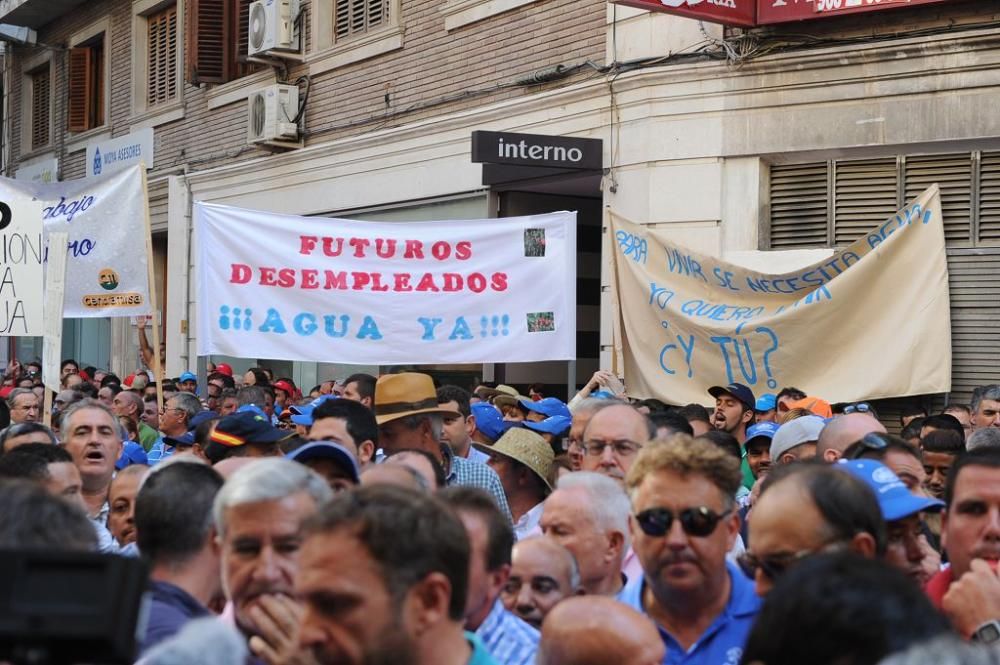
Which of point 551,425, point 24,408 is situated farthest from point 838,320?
point 24,408

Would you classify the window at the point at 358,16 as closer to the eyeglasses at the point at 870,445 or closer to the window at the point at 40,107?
the window at the point at 40,107

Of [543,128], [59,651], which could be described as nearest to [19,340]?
[543,128]

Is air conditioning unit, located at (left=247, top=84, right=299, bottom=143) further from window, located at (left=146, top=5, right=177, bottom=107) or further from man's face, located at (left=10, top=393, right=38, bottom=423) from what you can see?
man's face, located at (left=10, top=393, right=38, bottom=423)

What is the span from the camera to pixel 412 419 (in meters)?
6.96

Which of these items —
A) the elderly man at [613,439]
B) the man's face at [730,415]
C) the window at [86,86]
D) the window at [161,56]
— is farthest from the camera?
the window at [86,86]

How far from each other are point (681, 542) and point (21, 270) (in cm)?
700

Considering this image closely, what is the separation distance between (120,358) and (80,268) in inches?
509

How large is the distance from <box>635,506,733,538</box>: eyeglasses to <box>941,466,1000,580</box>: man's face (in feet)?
2.46

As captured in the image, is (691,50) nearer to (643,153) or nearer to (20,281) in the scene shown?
(643,153)

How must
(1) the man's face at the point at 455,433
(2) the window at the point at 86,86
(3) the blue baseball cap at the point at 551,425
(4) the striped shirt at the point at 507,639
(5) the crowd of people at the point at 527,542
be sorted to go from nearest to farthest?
(5) the crowd of people at the point at 527,542
(4) the striped shirt at the point at 507,639
(1) the man's face at the point at 455,433
(3) the blue baseball cap at the point at 551,425
(2) the window at the point at 86,86

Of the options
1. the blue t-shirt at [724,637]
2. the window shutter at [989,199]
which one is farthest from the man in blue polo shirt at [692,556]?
the window shutter at [989,199]

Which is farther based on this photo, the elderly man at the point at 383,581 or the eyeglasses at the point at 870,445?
the eyeglasses at the point at 870,445

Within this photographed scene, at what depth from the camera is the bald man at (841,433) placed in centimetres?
616

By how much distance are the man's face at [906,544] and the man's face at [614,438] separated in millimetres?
2048
